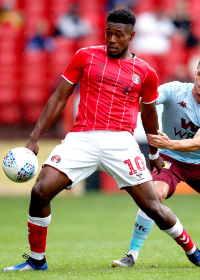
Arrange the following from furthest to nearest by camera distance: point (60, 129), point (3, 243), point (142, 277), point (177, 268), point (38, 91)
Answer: point (38, 91), point (60, 129), point (3, 243), point (177, 268), point (142, 277)

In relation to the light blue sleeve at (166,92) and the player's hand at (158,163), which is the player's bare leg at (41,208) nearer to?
the player's hand at (158,163)

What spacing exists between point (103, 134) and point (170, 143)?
2.34ft

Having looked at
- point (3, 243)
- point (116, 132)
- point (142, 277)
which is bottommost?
point (3, 243)

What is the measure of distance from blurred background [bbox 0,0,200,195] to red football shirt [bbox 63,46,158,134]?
34.2 ft

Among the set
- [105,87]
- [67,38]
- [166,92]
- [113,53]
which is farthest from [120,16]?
[67,38]

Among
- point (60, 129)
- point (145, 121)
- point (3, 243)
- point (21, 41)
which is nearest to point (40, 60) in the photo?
point (21, 41)

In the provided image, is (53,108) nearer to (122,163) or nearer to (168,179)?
(122,163)

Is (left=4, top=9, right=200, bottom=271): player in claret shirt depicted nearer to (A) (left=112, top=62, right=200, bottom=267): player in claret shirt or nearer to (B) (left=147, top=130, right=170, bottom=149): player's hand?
(B) (left=147, top=130, right=170, bottom=149): player's hand

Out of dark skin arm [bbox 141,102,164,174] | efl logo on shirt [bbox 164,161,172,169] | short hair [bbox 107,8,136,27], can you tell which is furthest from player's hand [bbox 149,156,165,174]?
short hair [bbox 107,8,136,27]

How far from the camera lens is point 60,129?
14.1 meters

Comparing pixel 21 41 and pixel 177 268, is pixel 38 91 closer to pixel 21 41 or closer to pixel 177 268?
pixel 21 41

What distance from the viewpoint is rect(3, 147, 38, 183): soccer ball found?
14.2 feet

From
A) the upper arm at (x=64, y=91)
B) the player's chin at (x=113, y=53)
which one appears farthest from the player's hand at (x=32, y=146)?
the player's chin at (x=113, y=53)

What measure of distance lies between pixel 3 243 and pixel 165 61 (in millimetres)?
10098
